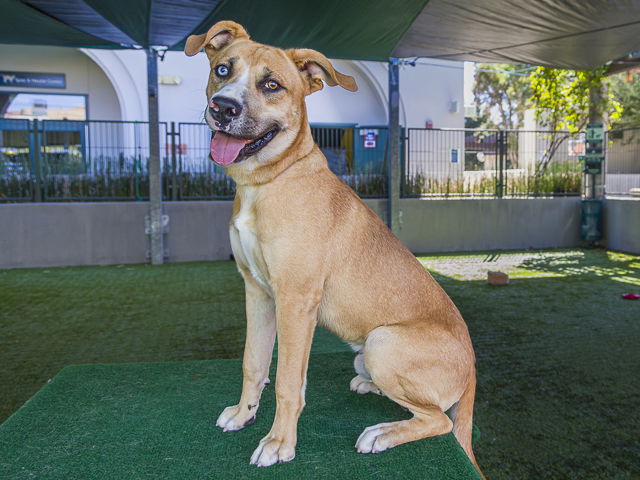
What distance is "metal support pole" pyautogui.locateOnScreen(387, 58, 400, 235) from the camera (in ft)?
29.8

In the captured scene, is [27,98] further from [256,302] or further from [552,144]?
[256,302]

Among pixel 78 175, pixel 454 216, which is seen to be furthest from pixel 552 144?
pixel 78 175

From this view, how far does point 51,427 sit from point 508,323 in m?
3.79

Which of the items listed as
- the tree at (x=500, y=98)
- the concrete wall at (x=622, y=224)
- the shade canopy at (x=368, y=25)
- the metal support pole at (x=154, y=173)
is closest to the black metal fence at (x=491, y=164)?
the concrete wall at (x=622, y=224)

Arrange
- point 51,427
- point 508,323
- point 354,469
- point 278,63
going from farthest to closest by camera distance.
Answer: point 508,323
point 51,427
point 278,63
point 354,469

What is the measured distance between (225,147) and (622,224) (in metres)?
9.70

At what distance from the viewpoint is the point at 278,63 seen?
1.95m

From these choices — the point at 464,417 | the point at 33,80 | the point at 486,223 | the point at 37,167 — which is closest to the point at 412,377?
the point at 464,417

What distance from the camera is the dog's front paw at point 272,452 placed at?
5.99 feet

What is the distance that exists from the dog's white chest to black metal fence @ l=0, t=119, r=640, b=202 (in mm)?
7496

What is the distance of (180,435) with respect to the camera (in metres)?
2.07

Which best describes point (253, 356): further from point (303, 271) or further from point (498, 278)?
point (498, 278)

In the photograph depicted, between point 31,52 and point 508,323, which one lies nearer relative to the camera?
point 508,323

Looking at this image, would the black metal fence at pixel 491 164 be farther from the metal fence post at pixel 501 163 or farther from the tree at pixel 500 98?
the tree at pixel 500 98
